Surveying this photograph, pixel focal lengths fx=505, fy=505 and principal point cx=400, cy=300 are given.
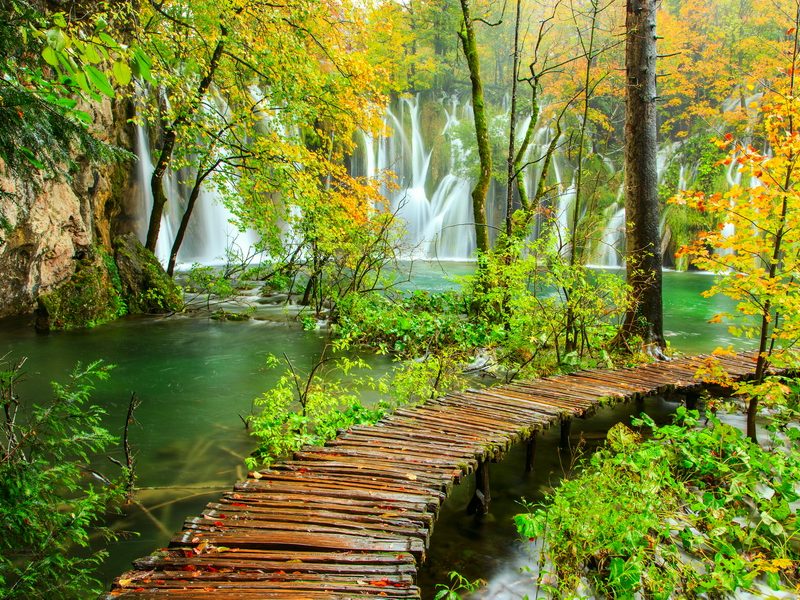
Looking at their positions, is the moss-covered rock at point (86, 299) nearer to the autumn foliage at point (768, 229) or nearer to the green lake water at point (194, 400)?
the green lake water at point (194, 400)

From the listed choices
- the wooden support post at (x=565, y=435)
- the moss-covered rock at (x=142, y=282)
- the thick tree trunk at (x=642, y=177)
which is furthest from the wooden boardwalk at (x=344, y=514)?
the moss-covered rock at (x=142, y=282)

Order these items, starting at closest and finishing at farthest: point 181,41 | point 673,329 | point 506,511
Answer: point 506,511 < point 181,41 < point 673,329

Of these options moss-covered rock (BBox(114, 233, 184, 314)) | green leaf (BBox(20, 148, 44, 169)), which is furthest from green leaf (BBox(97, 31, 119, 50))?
moss-covered rock (BBox(114, 233, 184, 314))

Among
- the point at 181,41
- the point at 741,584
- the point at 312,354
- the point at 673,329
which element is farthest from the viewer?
the point at 673,329

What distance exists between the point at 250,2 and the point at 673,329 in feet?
35.5

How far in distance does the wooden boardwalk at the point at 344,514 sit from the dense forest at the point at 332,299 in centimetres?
59

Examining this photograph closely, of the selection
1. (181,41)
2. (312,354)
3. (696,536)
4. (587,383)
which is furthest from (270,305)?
(696,536)

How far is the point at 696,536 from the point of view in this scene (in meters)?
3.57

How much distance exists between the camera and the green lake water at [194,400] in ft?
13.2

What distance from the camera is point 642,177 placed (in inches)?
275

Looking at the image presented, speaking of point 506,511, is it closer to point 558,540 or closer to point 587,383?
point 558,540

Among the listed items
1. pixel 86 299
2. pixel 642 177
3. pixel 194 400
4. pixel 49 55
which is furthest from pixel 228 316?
pixel 49 55

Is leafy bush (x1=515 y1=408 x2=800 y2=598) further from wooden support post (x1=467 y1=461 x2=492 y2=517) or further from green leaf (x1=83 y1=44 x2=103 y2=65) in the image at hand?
green leaf (x1=83 y1=44 x2=103 y2=65)

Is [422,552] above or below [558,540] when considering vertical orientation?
above
